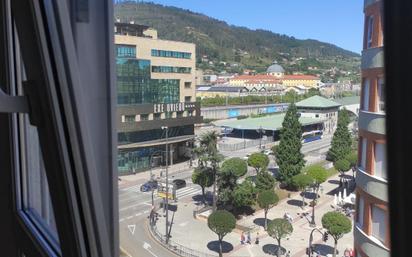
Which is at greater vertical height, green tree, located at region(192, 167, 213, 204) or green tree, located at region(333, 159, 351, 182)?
green tree, located at region(333, 159, 351, 182)

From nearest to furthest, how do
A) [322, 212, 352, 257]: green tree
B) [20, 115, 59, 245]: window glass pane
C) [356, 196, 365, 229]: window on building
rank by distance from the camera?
[356, 196, 365, 229]: window on building
[322, 212, 352, 257]: green tree
[20, 115, 59, 245]: window glass pane

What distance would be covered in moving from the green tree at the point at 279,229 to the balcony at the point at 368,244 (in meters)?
0.49

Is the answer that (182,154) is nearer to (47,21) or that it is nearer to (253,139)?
(253,139)

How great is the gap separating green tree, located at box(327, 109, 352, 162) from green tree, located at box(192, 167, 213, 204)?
0.37 m

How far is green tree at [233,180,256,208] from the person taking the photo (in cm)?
114

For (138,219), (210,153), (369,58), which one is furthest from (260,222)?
(369,58)

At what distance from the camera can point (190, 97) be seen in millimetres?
919

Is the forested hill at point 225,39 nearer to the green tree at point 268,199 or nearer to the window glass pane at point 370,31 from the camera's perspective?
the window glass pane at point 370,31

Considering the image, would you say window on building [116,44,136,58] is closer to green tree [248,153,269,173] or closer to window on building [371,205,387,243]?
green tree [248,153,269,173]

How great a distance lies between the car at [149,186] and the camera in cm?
94

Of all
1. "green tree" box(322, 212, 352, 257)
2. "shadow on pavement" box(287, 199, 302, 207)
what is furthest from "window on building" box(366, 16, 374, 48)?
"shadow on pavement" box(287, 199, 302, 207)

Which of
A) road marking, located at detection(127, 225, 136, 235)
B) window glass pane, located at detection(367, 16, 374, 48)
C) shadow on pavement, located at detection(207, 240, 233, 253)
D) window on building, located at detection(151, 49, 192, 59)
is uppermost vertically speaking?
window on building, located at detection(151, 49, 192, 59)

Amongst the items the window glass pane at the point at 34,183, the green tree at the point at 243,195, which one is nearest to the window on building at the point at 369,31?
the green tree at the point at 243,195

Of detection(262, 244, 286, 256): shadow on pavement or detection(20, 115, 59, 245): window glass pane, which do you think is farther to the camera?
detection(20, 115, 59, 245): window glass pane
